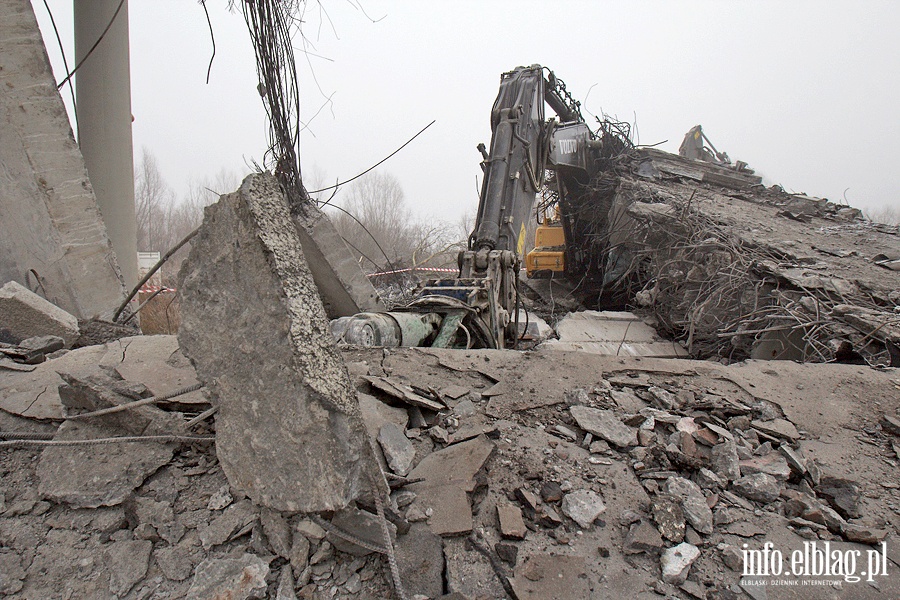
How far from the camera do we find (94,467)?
1904mm

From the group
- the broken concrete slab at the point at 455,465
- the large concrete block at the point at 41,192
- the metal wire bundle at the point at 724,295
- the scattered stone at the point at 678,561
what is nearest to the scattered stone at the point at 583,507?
the scattered stone at the point at 678,561

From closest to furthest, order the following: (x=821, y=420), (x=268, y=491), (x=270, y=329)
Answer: (x=270, y=329), (x=268, y=491), (x=821, y=420)

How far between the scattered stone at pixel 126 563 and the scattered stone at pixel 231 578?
0.63 ft

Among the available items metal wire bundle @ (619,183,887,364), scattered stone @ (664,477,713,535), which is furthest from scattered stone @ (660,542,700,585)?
metal wire bundle @ (619,183,887,364)

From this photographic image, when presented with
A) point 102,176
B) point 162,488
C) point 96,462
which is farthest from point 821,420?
point 102,176

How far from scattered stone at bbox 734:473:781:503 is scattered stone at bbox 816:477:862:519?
230mm

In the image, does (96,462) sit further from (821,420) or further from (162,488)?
(821,420)

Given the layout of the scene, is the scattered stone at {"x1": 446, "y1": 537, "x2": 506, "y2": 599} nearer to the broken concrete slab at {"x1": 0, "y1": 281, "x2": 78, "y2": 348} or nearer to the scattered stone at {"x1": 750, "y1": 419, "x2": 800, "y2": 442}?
the scattered stone at {"x1": 750, "y1": 419, "x2": 800, "y2": 442}

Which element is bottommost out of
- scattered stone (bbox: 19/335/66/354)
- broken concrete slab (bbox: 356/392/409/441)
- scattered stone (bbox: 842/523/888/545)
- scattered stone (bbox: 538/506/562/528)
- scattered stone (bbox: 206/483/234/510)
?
scattered stone (bbox: 842/523/888/545)

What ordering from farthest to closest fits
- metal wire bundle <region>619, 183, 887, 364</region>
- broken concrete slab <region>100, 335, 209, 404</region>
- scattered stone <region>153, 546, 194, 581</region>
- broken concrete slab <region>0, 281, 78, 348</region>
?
metal wire bundle <region>619, 183, 887, 364</region>
broken concrete slab <region>0, 281, 78, 348</region>
broken concrete slab <region>100, 335, 209, 404</region>
scattered stone <region>153, 546, 194, 581</region>

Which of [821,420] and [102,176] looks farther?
[102,176]

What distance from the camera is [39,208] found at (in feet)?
11.4

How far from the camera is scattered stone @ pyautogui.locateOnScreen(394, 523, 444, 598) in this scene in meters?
1.64

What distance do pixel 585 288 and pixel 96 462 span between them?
29.1 feet
